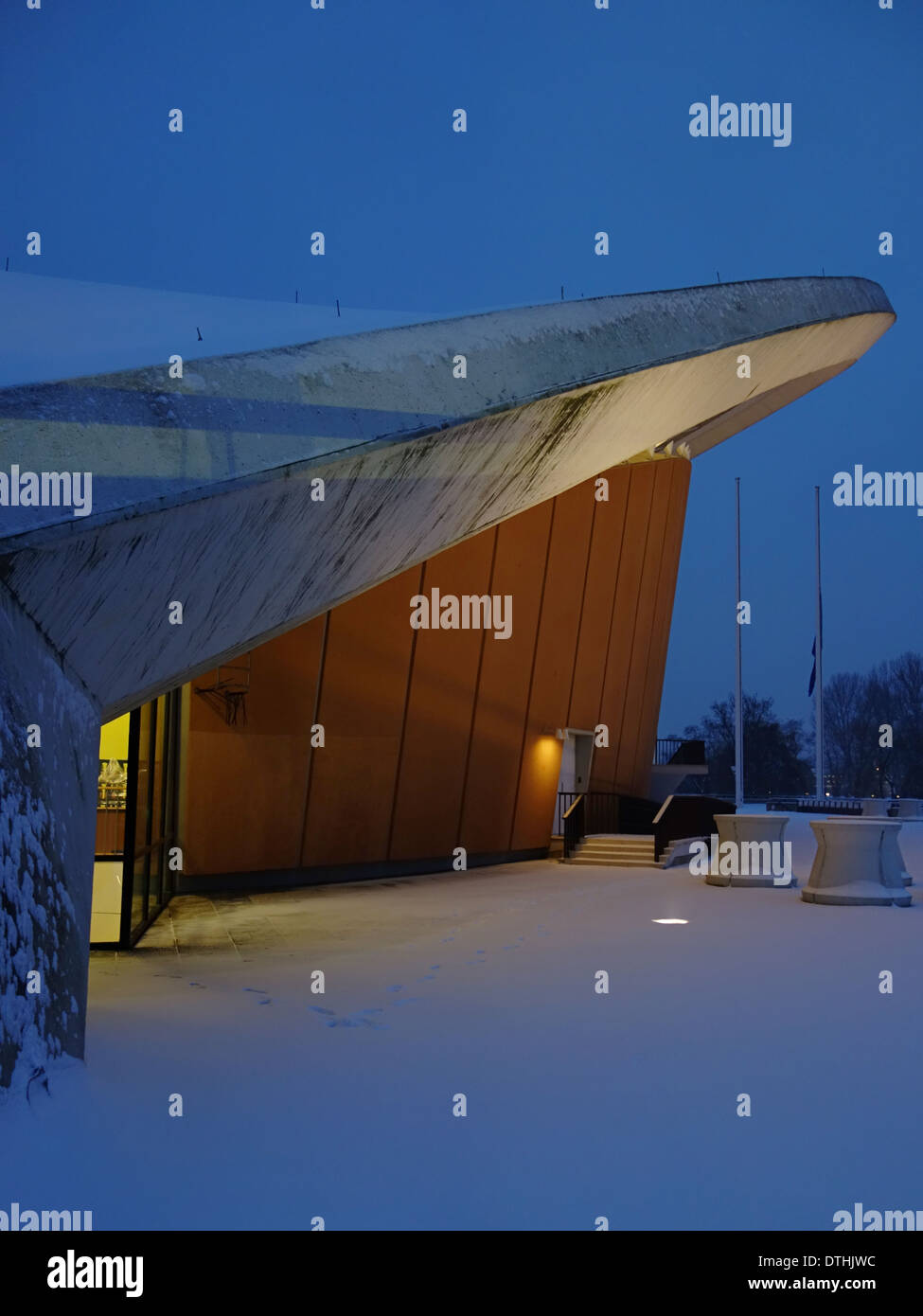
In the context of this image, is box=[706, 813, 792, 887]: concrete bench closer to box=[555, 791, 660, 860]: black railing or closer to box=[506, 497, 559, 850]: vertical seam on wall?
box=[506, 497, 559, 850]: vertical seam on wall

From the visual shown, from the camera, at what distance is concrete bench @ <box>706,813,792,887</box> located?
1727cm

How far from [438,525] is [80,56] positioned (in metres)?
105

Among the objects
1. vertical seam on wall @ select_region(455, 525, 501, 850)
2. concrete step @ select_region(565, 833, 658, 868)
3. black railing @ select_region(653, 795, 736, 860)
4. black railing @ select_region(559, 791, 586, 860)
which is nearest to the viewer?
vertical seam on wall @ select_region(455, 525, 501, 850)

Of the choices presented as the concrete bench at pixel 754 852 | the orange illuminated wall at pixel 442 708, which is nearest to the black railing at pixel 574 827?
the orange illuminated wall at pixel 442 708

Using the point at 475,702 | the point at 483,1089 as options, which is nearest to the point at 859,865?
the point at 475,702

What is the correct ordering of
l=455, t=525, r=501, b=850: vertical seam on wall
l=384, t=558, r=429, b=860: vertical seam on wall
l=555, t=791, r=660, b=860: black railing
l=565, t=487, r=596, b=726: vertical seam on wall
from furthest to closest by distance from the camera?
l=565, t=487, r=596, b=726: vertical seam on wall
l=555, t=791, r=660, b=860: black railing
l=455, t=525, r=501, b=850: vertical seam on wall
l=384, t=558, r=429, b=860: vertical seam on wall

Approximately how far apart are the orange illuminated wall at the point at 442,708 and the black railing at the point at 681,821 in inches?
91.8

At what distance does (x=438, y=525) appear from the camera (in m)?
9.10

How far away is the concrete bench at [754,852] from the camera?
56.6ft

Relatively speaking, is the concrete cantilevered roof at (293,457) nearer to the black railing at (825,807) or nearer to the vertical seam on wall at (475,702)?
the vertical seam on wall at (475,702)

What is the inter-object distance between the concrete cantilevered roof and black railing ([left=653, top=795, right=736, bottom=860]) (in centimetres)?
1326

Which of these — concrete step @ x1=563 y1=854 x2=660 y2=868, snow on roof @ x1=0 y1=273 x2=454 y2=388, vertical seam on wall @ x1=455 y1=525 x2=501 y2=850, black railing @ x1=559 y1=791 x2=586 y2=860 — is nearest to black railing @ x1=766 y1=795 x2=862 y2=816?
black railing @ x1=559 y1=791 x2=586 y2=860
